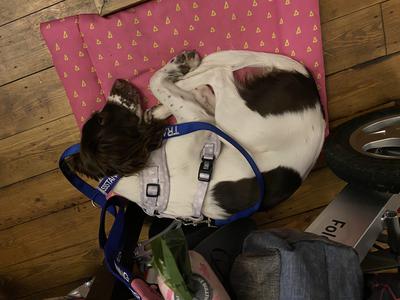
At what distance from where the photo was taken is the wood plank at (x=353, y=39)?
1946mm

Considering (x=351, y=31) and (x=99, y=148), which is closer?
(x=99, y=148)

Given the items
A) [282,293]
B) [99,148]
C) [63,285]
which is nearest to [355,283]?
[282,293]

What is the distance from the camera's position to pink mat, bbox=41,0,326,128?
1.93 metres

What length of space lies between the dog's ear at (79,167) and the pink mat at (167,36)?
1.28ft

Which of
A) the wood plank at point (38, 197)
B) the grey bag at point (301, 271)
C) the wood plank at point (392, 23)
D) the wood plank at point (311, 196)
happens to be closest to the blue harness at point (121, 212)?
the grey bag at point (301, 271)

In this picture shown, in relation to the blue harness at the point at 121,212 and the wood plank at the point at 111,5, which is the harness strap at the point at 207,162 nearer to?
the blue harness at the point at 121,212

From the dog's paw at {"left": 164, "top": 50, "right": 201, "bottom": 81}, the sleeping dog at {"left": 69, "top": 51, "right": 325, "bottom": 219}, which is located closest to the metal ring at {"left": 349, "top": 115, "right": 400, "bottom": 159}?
the sleeping dog at {"left": 69, "top": 51, "right": 325, "bottom": 219}

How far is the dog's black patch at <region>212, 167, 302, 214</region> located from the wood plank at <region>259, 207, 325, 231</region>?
2.07 feet

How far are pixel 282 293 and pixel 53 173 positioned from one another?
4.98ft

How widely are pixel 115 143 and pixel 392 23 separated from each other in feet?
4.23

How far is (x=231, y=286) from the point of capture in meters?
1.42

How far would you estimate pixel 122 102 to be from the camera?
6.36 ft

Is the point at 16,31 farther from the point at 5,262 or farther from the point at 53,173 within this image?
the point at 5,262

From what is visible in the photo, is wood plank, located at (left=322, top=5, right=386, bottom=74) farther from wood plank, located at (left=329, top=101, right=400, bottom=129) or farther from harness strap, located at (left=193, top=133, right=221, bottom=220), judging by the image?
harness strap, located at (left=193, top=133, right=221, bottom=220)
